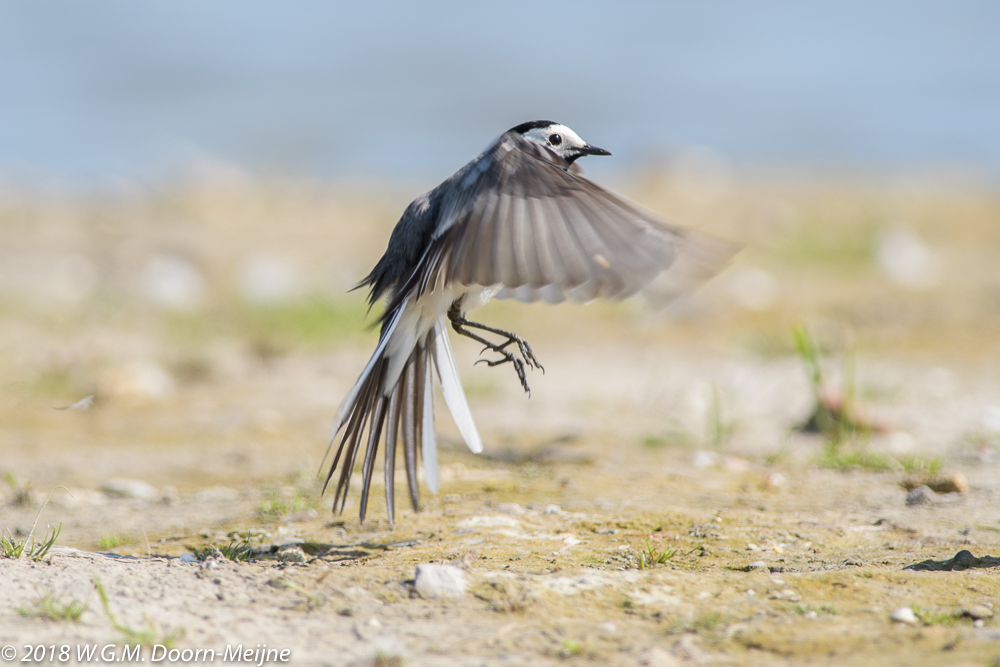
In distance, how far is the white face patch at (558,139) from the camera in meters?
3.75

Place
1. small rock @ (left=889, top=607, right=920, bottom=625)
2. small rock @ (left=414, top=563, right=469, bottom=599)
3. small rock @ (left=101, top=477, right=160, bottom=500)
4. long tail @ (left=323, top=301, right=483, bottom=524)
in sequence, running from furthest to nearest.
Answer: small rock @ (left=101, top=477, right=160, bottom=500), long tail @ (left=323, top=301, right=483, bottom=524), small rock @ (left=414, top=563, right=469, bottom=599), small rock @ (left=889, top=607, right=920, bottom=625)

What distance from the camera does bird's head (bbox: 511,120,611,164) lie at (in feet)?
12.2

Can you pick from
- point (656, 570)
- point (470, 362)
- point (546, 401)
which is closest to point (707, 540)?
point (656, 570)

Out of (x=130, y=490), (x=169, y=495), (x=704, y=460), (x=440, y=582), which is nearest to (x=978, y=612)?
(x=440, y=582)

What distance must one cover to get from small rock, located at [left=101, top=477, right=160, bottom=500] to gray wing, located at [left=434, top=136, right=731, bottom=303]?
189cm

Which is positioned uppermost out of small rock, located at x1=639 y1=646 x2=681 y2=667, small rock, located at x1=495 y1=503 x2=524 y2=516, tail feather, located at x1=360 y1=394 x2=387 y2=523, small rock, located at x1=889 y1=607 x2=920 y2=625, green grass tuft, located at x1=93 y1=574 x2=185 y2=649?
tail feather, located at x1=360 y1=394 x2=387 y2=523

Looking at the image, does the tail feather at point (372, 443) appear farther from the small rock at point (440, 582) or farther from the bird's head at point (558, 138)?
the bird's head at point (558, 138)

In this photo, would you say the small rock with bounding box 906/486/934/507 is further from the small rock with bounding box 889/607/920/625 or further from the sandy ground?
the small rock with bounding box 889/607/920/625

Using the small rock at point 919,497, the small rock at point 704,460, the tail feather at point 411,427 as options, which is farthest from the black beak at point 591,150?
the small rock at point 919,497

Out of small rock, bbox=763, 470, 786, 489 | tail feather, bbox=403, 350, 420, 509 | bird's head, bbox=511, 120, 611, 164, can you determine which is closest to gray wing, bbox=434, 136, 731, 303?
tail feather, bbox=403, 350, 420, 509

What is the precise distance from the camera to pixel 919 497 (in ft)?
11.4

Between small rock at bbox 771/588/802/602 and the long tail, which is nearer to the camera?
small rock at bbox 771/588/802/602

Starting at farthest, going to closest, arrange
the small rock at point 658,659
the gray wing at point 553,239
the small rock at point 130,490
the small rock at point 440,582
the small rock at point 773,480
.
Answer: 1. the small rock at point 130,490
2. the small rock at point 773,480
3. the gray wing at point 553,239
4. the small rock at point 440,582
5. the small rock at point 658,659

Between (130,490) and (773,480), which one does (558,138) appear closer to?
(773,480)
